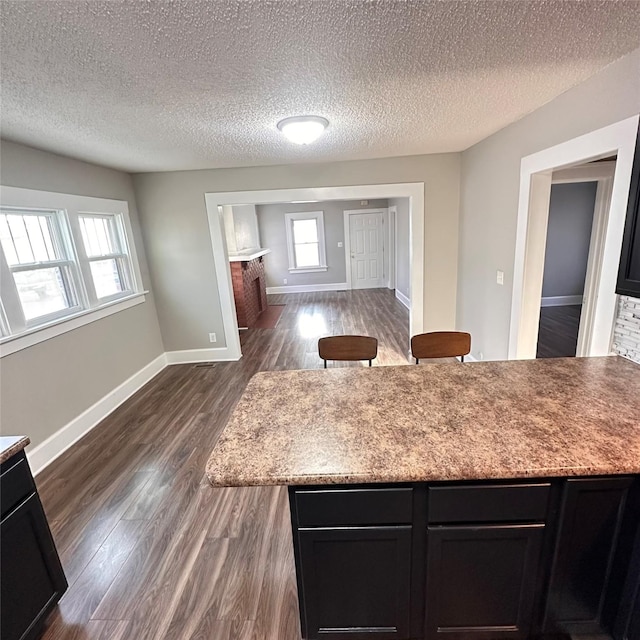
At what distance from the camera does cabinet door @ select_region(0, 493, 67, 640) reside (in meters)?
1.24

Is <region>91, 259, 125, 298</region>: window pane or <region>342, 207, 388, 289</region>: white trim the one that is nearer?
<region>91, 259, 125, 298</region>: window pane

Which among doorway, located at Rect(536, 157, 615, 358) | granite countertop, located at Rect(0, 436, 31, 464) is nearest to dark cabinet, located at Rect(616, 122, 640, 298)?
granite countertop, located at Rect(0, 436, 31, 464)

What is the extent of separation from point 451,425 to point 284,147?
2754 mm

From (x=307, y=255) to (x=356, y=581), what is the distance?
26.6 feet

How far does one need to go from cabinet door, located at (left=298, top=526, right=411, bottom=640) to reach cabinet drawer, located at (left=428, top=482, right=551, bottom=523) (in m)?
0.15

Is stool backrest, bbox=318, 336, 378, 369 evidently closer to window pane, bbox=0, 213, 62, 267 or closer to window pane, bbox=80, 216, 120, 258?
window pane, bbox=0, 213, 62, 267

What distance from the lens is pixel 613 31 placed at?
1.38m

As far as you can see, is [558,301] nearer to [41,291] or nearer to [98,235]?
[98,235]

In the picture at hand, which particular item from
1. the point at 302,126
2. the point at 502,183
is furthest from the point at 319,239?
the point at 302,126

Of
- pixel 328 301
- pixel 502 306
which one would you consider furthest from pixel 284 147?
pixel 328 301

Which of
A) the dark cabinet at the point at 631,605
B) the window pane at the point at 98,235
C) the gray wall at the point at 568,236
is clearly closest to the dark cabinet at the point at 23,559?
the dark cabinet at the point at 631,605

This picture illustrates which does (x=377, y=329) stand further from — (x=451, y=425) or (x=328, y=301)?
(x=451, y=425)

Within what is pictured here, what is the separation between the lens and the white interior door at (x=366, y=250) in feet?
27.9

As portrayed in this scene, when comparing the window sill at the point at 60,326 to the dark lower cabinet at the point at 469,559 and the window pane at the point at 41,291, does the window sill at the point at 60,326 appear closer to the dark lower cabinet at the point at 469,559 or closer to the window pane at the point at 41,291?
the window pane at the point at 41,291
